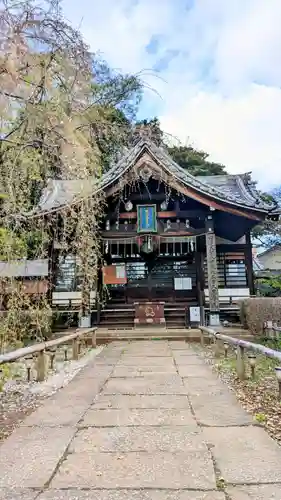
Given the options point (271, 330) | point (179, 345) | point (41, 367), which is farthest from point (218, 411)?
point (179, 345)

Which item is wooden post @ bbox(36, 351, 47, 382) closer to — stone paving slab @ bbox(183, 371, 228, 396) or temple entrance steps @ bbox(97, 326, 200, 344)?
A: stone paving slab @ bbox(183, 371, 228, 396)

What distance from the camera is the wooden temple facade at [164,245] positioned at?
10250 millimetres

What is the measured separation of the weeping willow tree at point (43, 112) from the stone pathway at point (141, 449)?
4.14ft

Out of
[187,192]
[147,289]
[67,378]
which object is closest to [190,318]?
[147,289]

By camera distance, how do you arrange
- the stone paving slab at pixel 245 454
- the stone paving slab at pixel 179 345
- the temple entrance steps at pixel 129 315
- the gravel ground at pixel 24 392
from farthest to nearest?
the temple entrance steps at pixel 129 315 → the stone paving slab at pixel 179 345 → the gravel ground at pixel 24 392 → the stone paving slab at pixel 245 454

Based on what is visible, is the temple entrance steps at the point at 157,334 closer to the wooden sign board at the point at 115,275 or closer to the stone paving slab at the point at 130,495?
the wooden sign board at the point at 115,275

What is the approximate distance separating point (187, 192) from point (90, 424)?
8.13m

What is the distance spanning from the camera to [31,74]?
304cm

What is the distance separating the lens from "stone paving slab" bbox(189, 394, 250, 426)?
317 cm

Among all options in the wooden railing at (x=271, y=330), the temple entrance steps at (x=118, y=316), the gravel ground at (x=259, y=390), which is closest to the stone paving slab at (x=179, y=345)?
the gravel ground at (x=259, y=390)

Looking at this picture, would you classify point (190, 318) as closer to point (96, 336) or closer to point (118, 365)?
point (96, 336)

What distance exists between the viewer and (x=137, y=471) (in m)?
2.21

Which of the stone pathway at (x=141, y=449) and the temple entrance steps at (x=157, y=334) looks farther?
the temple entrance steps at (x=157, y=334)

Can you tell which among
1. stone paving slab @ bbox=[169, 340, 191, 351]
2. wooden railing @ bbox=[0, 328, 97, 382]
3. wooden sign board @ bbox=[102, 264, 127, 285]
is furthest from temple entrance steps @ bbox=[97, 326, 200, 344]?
wooden railing @ bbox=[0, 328, 97, 382]
